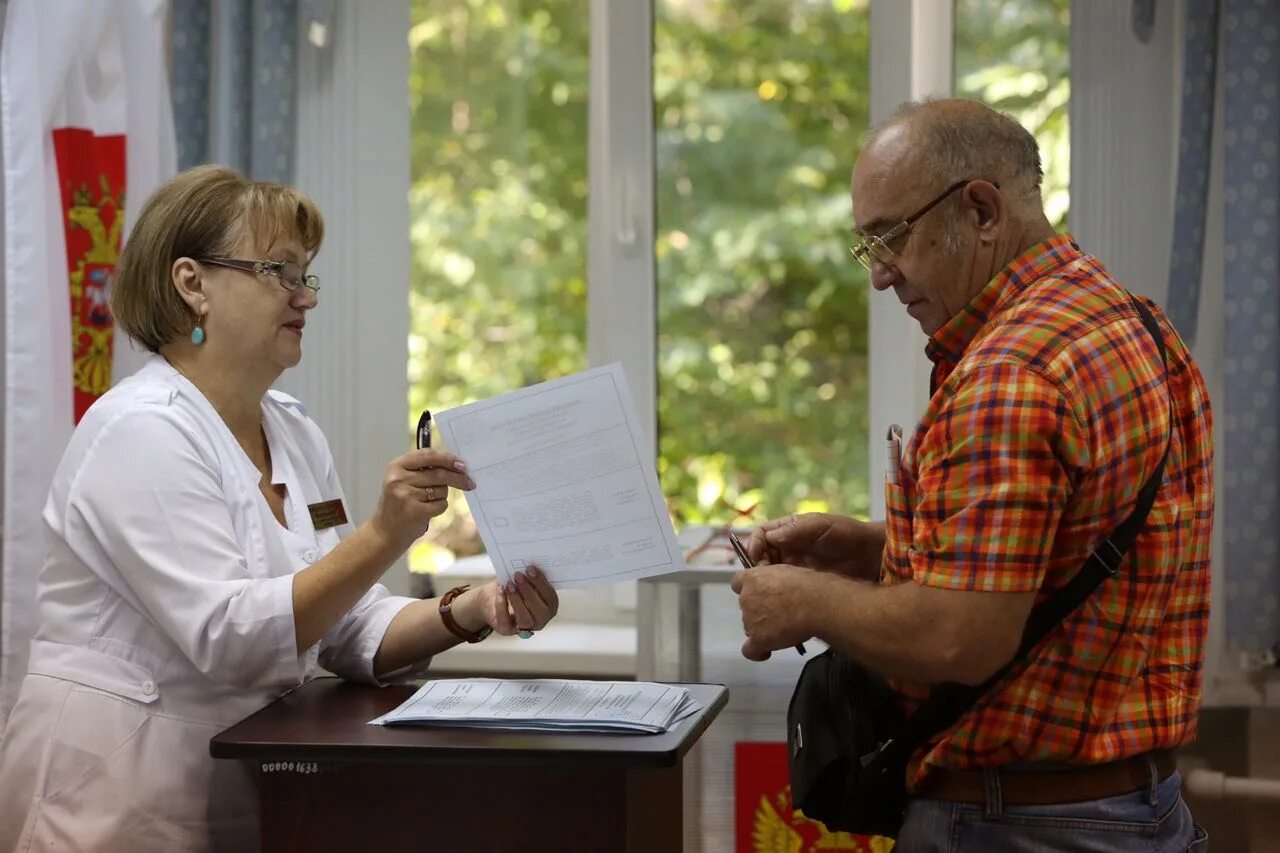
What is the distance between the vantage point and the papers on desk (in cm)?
153

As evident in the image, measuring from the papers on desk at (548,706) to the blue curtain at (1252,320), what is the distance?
143cm

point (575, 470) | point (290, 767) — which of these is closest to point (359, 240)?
point (575, 470)

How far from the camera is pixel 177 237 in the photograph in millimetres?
1889

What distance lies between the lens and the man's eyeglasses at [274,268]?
1.89m

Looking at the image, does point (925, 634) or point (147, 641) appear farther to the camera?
point (147, 641)

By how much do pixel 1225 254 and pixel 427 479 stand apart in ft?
5.73

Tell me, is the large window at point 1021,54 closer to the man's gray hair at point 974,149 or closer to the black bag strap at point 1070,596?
the man's gray hair at point 974,149

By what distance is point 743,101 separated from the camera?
3264mm

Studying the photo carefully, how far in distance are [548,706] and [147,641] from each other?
20.5 inches

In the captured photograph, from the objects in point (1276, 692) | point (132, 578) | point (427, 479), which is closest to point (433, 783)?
point (427, 479)

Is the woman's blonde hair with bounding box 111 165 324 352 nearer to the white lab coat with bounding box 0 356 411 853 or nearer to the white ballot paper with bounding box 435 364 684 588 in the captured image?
the white lab coat with bounding box 0 356 411 853

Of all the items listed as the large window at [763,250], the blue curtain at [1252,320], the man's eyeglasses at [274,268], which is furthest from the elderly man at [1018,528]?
the large window at [763,250]

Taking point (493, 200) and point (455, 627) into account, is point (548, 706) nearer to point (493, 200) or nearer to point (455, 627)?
point (455, 627)

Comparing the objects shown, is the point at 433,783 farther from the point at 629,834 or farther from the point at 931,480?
the point at 931,480
